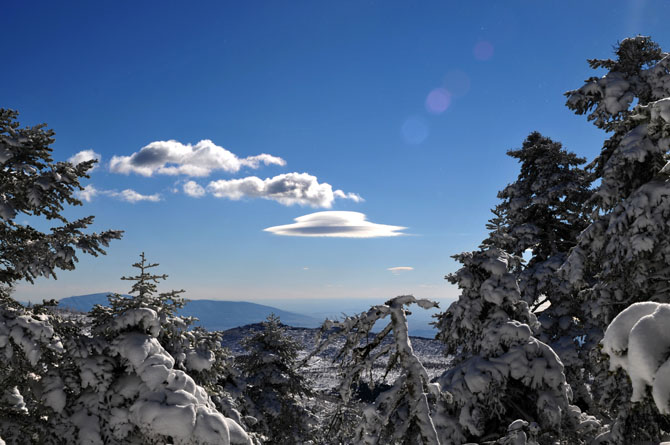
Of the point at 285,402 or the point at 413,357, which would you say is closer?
the point at 413,357

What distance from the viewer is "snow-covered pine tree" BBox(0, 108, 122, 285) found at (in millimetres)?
7621

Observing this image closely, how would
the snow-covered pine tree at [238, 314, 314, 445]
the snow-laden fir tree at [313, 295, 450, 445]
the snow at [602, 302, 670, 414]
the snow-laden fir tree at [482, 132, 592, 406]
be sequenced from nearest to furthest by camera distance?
the snow at [602, 302, 670, 414] < the snow-laden fir tree at [313, 295, 450, 445] < the snow-laden fir tree at [482, 132, 592, 406] < the snow-covered pine tree at [238, 314, 314, 445]

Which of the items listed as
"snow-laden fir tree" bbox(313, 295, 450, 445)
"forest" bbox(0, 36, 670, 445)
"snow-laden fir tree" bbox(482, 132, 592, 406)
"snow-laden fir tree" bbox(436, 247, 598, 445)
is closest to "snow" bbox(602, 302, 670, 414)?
"forest" bbox(0, 36, 670, 445)

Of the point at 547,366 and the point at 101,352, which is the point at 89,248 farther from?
the point at 547,366

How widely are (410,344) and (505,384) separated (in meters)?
5.06

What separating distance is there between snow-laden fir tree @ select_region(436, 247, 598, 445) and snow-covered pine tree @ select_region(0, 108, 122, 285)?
8.61m

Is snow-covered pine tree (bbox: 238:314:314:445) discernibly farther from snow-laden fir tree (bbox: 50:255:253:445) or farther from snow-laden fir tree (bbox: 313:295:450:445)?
snow-laden fir tree (bbox: 313:295:450:445)

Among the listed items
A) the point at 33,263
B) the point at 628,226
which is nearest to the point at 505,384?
the point at 628,226

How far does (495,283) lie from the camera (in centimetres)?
1034

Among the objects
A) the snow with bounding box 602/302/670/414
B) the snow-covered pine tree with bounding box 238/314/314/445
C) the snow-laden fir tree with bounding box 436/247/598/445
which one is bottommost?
the snow-covered pine tree with bounding box 238/314/314/445

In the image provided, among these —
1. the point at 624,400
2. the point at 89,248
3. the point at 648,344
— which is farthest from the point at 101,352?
the point at 624,400

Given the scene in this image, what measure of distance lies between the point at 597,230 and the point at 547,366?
3976 mm

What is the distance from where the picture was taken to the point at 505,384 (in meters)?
9.09

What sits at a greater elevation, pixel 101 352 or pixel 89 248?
pixel 89 248
